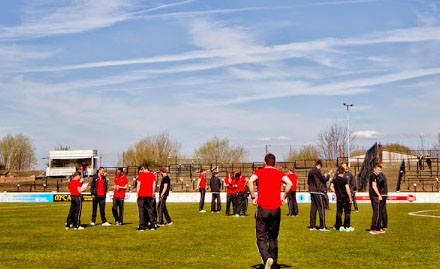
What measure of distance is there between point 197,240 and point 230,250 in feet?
7.95

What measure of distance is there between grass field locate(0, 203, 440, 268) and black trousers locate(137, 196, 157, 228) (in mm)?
592

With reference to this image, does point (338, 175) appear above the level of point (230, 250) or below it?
above

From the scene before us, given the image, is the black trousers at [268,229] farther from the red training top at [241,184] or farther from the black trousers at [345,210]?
the red training top at [241,184]

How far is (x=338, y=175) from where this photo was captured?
57.7ft

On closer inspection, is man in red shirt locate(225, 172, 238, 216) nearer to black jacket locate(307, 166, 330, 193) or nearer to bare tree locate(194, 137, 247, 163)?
black jacket locate(307, 166, 330, 193)

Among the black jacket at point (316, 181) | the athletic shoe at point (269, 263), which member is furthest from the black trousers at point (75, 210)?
the athletic shoe at point (269, 263)

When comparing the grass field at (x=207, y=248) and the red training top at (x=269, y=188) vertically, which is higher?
the red training top at (x=269, y=188)

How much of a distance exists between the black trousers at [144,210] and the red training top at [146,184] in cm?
13

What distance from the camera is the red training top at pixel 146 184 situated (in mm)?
18312

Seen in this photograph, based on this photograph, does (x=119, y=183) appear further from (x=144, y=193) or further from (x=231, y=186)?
(x=231, y=186)

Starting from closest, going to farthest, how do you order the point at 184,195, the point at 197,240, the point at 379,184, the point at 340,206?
the point at 197,240 → the point at 379,184 → the point at 340,206 → the point at 184,195

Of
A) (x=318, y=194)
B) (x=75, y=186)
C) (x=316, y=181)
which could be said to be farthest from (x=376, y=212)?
(x=75, y=186)

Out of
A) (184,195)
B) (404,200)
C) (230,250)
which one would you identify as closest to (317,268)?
(230,250)

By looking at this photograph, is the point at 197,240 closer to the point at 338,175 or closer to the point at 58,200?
the point at 338,175
